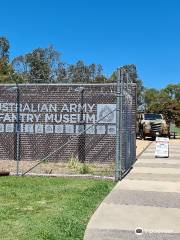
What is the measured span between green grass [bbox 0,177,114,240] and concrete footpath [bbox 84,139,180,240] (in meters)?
0.22

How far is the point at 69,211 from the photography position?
8.61 meters

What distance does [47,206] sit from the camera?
9102 millimetres

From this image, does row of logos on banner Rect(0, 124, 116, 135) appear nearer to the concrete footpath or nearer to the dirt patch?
the dirt patch

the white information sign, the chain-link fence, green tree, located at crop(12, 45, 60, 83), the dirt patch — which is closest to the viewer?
the dirt patch

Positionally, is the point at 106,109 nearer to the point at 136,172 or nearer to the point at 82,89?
the point at 82,89

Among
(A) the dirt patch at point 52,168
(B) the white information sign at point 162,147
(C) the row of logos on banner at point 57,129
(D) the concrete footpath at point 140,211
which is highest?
(C) the row of logos on banner at point 57,129

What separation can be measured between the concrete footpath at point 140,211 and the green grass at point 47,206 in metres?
0.22

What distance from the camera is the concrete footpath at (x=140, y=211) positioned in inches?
291

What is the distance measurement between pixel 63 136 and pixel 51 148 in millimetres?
567

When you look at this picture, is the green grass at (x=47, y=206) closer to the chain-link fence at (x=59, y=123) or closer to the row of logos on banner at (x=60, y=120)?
the chain-link fence at (x=59, y=123)

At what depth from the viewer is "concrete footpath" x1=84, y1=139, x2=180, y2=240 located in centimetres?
739

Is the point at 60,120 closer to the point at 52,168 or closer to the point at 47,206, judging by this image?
Answer: the point at 52,168

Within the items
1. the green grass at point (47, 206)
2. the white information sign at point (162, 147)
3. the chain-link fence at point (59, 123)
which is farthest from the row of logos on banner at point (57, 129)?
the green grass at point (47, 206)

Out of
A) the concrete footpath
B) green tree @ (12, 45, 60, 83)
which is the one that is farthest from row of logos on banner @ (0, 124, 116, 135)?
green tree @ (12, 45, 60, 83)
